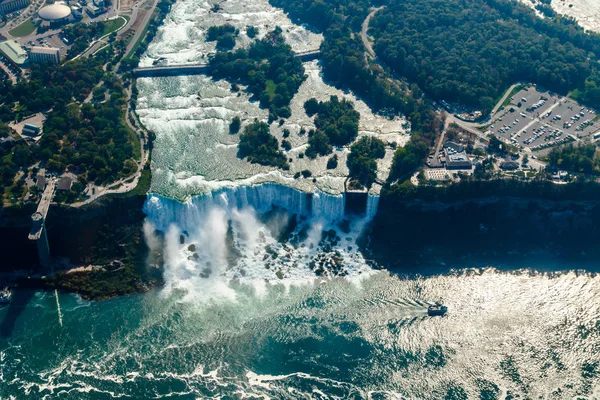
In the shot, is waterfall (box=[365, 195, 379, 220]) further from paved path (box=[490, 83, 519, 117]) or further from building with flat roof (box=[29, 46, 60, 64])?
building with flat roof (box=[29, 46, 60, 64])

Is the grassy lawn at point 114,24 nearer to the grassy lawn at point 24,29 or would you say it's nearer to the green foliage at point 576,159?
the grassy lawn at point 24,29

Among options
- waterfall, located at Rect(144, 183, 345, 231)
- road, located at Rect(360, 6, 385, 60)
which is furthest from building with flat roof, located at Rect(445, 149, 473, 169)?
road, located at Rect(360, 6, 385, 60)

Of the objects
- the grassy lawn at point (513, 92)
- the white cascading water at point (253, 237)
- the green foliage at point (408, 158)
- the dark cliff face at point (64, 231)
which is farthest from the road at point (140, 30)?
the grassy lawn at point (513, 92)

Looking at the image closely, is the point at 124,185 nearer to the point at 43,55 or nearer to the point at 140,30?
the point at 43,55

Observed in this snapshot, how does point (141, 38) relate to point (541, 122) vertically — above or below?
below

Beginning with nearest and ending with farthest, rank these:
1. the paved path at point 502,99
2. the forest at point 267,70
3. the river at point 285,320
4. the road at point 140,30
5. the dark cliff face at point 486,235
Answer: the river at point 285,320
the dark cliff face at point 486,235
the paved path at point 502,99
the forest at point 267,70
the road at point 140,30

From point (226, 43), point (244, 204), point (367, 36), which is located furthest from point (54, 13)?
point (244, 204)
